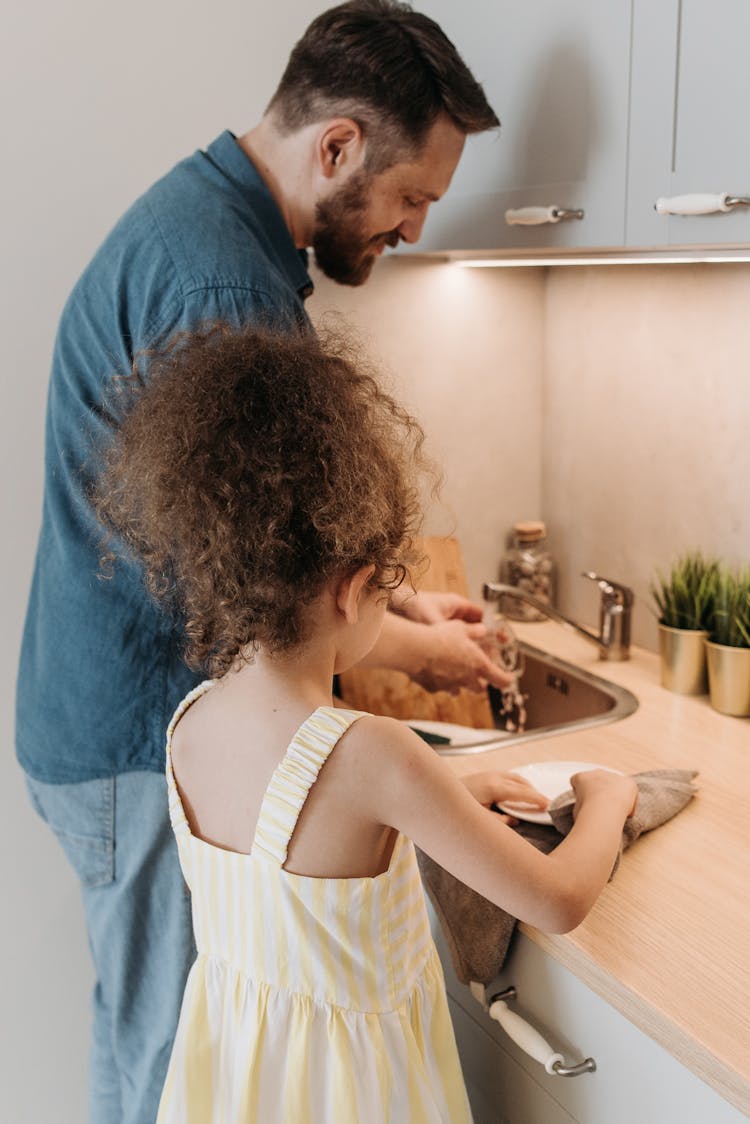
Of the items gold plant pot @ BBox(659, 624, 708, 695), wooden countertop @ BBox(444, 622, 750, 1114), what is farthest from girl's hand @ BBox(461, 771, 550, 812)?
gold plant pot @ BBox(659, 624, 708, 695)

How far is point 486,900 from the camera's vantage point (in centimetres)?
108

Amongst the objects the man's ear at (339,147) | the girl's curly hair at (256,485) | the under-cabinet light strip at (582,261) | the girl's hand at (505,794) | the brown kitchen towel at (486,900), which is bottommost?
the brown kitchen towel at (486,900)

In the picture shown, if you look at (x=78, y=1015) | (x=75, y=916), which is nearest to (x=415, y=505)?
(x=75, y=916)

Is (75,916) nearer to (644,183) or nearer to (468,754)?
(468,754)

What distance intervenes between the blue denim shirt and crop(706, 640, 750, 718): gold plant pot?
0.69 metres

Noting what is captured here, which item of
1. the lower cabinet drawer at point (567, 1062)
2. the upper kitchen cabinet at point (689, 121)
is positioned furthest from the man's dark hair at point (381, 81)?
the lower cabinet drawer at point (567, 1062)

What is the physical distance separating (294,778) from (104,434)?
0.47 meters

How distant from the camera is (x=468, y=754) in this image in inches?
56.6

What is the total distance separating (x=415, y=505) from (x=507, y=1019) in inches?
19.3

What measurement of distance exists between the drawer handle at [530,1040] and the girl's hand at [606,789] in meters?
0.19

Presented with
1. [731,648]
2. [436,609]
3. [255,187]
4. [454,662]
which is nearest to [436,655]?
[454,662]

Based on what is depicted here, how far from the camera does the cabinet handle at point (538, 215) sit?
1325mm

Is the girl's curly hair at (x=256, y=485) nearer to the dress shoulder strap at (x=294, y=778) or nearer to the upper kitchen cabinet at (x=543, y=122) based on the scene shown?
the dress shoulder strap at (x=294, y=778)

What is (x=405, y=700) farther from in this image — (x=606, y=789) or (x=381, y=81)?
(x=381, y=81)
